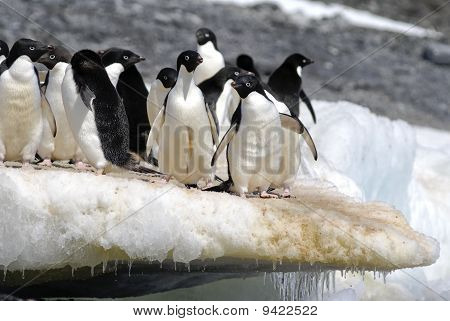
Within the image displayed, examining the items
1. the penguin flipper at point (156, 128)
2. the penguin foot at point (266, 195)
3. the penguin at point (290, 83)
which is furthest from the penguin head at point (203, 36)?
the penguin foot at point (266, 195)

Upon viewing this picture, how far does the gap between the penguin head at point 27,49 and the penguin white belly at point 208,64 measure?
235 centimetres

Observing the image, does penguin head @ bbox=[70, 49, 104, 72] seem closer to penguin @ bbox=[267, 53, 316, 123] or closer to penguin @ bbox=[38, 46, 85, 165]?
penguin @ bbox=[38, 46, 85, 165]

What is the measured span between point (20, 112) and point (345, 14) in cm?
1638

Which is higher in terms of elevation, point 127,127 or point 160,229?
point 127,127

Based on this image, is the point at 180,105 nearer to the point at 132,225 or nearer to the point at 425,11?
the point at 132,225

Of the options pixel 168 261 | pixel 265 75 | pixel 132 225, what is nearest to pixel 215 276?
pixel 168 261

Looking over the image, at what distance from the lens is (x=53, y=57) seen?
580 centimetres

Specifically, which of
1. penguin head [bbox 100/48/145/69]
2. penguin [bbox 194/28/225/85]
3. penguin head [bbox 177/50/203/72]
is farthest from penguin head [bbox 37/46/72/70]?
penguin [bbox 194/28/225/85]

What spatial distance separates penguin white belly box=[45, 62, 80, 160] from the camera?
19.0ft

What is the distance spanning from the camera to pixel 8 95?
5355 mm

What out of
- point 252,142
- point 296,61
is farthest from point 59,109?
point 296,61

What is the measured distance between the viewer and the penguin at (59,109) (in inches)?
228

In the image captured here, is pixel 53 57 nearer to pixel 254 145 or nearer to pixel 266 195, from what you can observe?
pixel 254 145

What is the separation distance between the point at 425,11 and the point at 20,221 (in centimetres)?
1922
